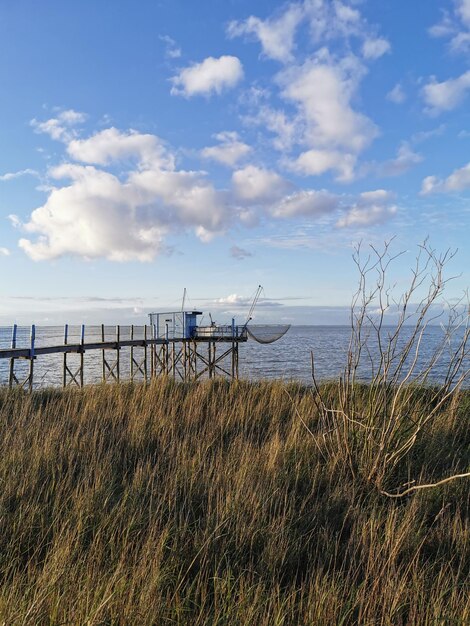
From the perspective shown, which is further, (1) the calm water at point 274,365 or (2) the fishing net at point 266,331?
(2) the fishing net at point 266,331

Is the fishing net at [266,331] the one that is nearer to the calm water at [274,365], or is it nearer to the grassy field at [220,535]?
the calm water at [274,365]

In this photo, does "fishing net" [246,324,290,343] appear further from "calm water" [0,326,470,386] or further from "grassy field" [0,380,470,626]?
"grassy field" [0,380,470,626]

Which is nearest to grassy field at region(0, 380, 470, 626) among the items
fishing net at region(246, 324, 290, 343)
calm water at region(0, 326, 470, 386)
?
calm water at region(0, 326, 470, 386)

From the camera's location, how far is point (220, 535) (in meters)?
3.15

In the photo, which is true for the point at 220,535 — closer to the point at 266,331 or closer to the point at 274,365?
the point at 266,331

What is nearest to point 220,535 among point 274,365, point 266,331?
point 266,331

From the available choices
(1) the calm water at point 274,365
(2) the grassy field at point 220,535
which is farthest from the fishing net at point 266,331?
(2) the grassy field at point 220,535

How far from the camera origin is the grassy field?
244 centimetres

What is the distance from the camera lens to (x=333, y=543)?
3.27 meters

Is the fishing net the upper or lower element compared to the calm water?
upper

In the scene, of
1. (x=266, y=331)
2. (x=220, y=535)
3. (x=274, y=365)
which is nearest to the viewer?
(x=220, y=535)

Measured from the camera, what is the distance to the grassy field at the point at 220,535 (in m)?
2.44

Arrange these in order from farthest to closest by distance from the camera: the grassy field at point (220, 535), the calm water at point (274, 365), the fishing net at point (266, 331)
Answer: the fishing net at point (266, 331) < the calm water at point (274, 365) < the grassy field at point (220, 535)

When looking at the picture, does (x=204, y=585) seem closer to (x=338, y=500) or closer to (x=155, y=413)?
(x=338, y=500)
